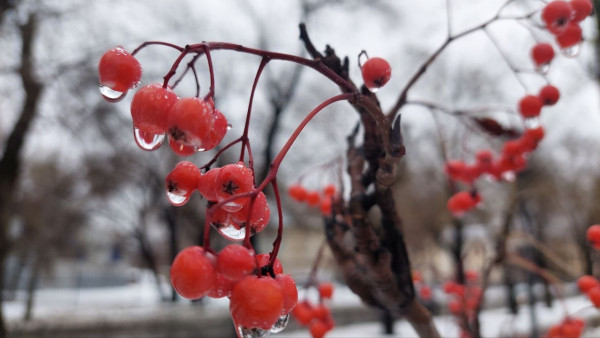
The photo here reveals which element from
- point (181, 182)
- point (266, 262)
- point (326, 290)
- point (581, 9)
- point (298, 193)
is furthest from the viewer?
point (298, 193)

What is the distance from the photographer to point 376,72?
104cm

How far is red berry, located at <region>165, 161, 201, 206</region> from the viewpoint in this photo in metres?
0.93

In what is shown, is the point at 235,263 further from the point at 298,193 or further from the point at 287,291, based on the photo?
the point at 298,193

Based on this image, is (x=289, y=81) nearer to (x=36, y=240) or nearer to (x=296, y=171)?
(x=296, y=171)

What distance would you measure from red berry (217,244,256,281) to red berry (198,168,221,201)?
0.66 ft

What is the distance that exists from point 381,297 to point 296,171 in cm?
1291

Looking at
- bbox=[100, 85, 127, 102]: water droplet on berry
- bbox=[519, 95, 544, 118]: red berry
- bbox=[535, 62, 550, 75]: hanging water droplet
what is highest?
bbox=[535, 62, 550, 75]: hanging water droplet

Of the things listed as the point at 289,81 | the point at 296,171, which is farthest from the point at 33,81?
the point at 296,171

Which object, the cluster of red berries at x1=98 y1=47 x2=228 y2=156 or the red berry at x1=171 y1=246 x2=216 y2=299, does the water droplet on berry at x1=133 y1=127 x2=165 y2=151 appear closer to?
the cluster of red berries at x1=98 y1=47 x2=228 y2=156

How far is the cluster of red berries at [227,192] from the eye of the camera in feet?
2.76

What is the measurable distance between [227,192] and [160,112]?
0.19 meters

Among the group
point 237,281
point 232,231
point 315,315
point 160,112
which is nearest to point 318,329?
point 315,315

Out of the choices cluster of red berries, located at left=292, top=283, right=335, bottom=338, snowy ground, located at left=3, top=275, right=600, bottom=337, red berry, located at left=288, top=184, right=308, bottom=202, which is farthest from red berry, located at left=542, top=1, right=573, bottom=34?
red berry, located at left=288, top=184, right=308, bottom=202

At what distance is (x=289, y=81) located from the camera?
9.06 m
